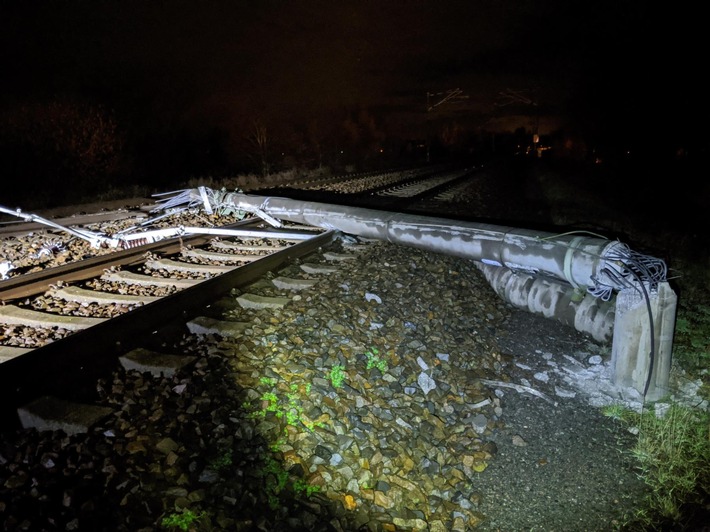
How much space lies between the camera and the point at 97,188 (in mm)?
21891

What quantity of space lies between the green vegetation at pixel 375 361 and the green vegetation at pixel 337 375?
32cm

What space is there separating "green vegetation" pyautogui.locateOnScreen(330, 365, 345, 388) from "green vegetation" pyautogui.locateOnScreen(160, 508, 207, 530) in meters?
1.63

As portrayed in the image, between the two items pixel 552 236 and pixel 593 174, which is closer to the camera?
pixel 552 236

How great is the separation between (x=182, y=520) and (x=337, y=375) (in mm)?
1819

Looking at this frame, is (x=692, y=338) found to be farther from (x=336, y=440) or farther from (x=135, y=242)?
(x=135, y=242)

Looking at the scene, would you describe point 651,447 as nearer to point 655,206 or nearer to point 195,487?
point 195,487

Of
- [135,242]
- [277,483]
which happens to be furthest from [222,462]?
[135,242]

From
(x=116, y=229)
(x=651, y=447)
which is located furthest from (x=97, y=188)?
(x=651, y=447)

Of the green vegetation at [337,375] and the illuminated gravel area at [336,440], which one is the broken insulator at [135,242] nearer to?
the illuminated gravel area at [336,440]

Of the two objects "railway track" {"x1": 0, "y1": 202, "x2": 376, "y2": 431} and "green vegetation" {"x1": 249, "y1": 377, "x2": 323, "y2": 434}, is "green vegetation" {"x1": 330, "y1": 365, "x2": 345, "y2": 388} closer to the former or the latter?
"green vegetation" {"x1": 249, "y1": 377, "x2": 323, "y2": 434}

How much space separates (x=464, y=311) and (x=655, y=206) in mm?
19444

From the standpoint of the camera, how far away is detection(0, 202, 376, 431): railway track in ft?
11.7

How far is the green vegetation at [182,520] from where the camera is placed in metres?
2.62

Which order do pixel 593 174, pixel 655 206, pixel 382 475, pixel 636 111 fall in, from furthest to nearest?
pixel 593 174 → pixel 636 111 → pixel 655 206 → pixel 382 475
